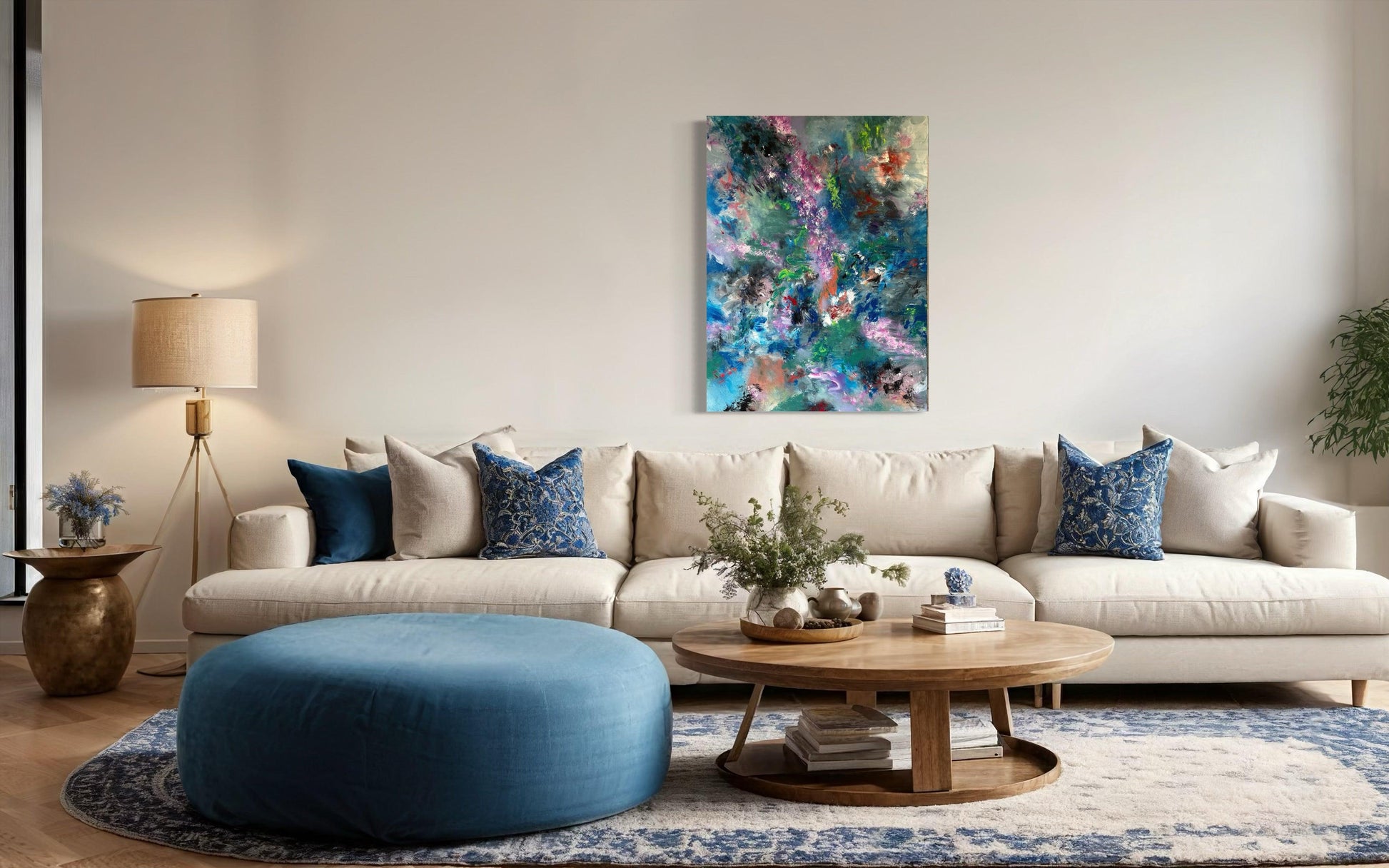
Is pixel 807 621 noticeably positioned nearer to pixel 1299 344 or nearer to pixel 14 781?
pixel 14 781

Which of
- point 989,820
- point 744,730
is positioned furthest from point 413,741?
point 989,820

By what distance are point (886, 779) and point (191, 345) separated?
3.00 metres

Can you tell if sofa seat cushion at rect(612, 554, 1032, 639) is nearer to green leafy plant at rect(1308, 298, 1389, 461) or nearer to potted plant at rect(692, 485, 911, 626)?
potted plant at rect(692, 485, 911, 626)

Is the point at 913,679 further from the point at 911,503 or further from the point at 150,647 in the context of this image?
the point at 150,647

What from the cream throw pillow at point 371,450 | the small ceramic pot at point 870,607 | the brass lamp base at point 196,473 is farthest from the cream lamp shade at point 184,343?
the small ceramic pot at point 870,607

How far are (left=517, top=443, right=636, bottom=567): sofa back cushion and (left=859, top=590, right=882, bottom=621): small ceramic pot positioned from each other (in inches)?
57.2

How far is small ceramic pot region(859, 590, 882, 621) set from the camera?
303cm

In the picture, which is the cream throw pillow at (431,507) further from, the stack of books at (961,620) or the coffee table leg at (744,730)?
the stack of books at (961,620)

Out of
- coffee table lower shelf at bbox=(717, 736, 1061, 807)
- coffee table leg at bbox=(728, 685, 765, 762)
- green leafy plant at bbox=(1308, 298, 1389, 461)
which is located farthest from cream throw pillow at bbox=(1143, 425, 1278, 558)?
coffee table leg at bbox=(728, 685, 765, 762)

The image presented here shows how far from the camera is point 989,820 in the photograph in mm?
2523

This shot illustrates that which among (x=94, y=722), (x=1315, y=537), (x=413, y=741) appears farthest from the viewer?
(x=1315, y=537)

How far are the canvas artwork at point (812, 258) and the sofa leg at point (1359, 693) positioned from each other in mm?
1942

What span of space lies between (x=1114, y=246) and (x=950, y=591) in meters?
2.33

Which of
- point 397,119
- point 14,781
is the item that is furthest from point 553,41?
point 14,781
